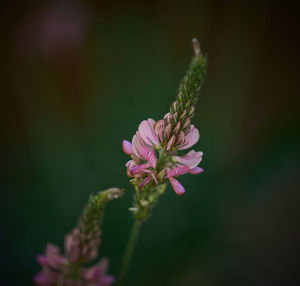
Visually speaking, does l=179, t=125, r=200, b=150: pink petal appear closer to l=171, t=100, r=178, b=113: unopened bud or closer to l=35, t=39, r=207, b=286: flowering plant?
l=35, t=39, r=207, b=286: flowering plant

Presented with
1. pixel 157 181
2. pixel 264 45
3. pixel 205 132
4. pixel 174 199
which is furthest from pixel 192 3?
pixel 157 181

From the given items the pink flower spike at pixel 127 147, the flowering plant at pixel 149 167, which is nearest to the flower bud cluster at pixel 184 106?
the flowering plant at pixel 149 167

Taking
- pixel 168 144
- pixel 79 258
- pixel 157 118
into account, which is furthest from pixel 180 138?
pixel 157 118

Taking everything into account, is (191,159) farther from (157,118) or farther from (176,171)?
(157,118)

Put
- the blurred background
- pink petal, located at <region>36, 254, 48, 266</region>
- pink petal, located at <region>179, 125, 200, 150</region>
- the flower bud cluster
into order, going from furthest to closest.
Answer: the blurred background < pink petal, located at <region>36, 254, 48, 266</region> < pink petal, located at <region>179, 125, 200, 150</region> < the flower bud cluster

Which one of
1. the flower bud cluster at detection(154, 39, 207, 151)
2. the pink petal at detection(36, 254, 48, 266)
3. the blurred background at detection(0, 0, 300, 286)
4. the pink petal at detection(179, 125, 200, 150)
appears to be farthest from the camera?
the blurred background at detection(0, 0, 300, 286)

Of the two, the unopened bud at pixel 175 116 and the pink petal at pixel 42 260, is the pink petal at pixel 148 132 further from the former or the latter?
the pink petal at pixel 42 260

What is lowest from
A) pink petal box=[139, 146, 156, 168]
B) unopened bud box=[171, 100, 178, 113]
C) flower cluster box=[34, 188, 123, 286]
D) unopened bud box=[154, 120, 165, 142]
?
flower cluster box=[34, 188, 123, 286]

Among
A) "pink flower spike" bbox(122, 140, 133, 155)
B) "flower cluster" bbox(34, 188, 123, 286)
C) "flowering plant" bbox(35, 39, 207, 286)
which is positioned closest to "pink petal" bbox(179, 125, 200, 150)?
"flowering plant" bbox(35, 39, 207, 286)
